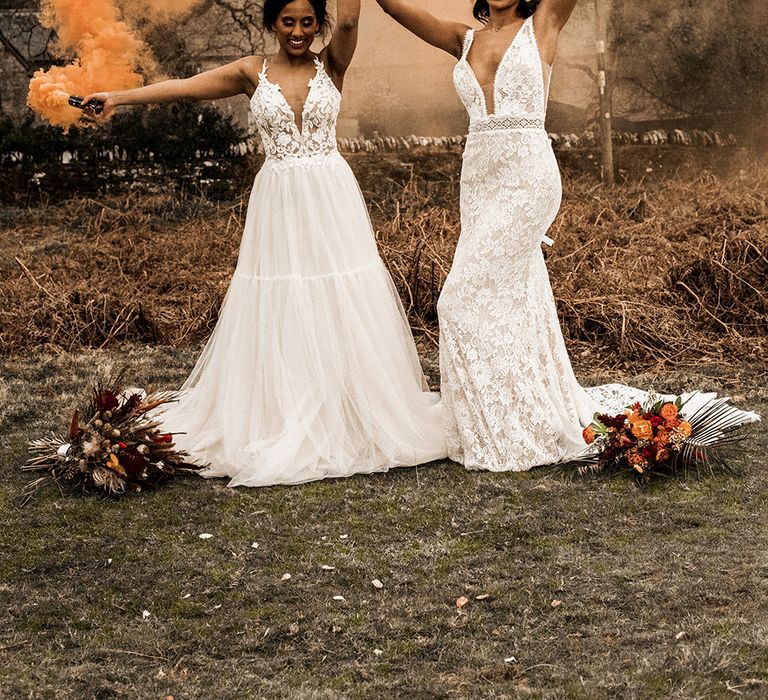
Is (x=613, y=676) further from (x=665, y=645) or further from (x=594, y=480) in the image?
(x=594, y=480)

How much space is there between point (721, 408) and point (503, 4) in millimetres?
2361

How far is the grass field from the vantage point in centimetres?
363

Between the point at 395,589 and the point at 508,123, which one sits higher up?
the point at 508,123

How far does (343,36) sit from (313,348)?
4.98ft

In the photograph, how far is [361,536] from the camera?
15.7 ft

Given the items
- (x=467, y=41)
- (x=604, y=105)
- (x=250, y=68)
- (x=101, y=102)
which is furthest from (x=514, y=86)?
(x=604, y=105)

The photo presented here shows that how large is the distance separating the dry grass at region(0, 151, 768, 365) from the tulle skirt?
2329 mm

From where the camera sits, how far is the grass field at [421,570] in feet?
11.9

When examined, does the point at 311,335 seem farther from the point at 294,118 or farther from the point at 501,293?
the point at 294,118

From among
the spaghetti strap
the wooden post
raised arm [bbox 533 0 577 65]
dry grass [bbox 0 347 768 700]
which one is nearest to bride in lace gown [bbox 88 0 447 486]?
dry grass [bbox 0 347 768 700]

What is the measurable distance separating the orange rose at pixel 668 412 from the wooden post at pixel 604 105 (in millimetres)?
8092

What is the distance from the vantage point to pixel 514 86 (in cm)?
529

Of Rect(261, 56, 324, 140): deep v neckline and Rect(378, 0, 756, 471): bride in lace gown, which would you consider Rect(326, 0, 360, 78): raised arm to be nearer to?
Rect(261, 56, 324, 140): deep v neckline

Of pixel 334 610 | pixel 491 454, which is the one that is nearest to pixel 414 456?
pixel 491 454
